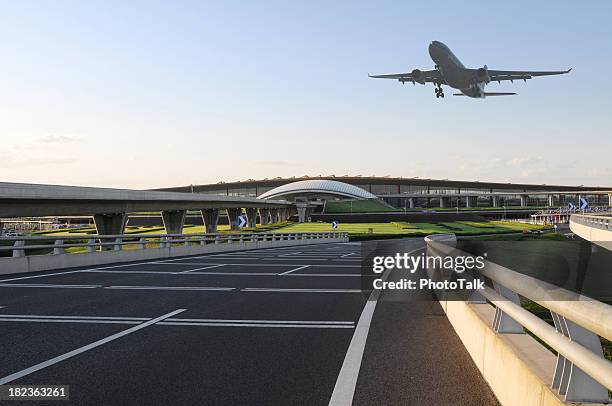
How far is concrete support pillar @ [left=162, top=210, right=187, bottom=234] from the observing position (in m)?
66.8

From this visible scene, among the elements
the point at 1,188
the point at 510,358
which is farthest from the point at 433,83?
the point at 510,358

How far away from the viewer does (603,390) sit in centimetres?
326

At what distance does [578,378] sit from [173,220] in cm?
6686

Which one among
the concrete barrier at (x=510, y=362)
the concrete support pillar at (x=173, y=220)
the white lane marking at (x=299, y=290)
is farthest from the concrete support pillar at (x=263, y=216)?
the concrete barrier at (x=510, y=362)

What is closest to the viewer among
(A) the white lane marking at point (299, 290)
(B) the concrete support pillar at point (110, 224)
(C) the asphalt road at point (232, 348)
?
(C) the asphalt road at point (232, 348)

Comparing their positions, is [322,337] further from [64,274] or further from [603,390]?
[64,274]

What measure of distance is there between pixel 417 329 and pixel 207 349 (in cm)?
332

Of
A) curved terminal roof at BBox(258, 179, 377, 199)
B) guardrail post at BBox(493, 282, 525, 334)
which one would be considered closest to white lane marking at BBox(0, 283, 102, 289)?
guardrail post at BBox(493, 282, 525, 334)

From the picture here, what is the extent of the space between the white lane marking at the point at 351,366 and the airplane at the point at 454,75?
1464 inches

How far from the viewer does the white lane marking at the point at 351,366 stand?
4800mm

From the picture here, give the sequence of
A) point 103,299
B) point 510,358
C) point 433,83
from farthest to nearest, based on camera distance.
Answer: point 433,83, point 103,299, point 510,358

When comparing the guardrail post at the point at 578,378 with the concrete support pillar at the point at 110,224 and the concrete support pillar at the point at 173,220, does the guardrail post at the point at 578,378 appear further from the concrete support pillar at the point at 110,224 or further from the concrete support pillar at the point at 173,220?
the concrete support pillar at the point at 173,220

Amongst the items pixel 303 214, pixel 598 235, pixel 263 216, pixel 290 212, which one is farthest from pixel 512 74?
pixel 290 212

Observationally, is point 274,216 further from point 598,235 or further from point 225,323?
point 225,323
